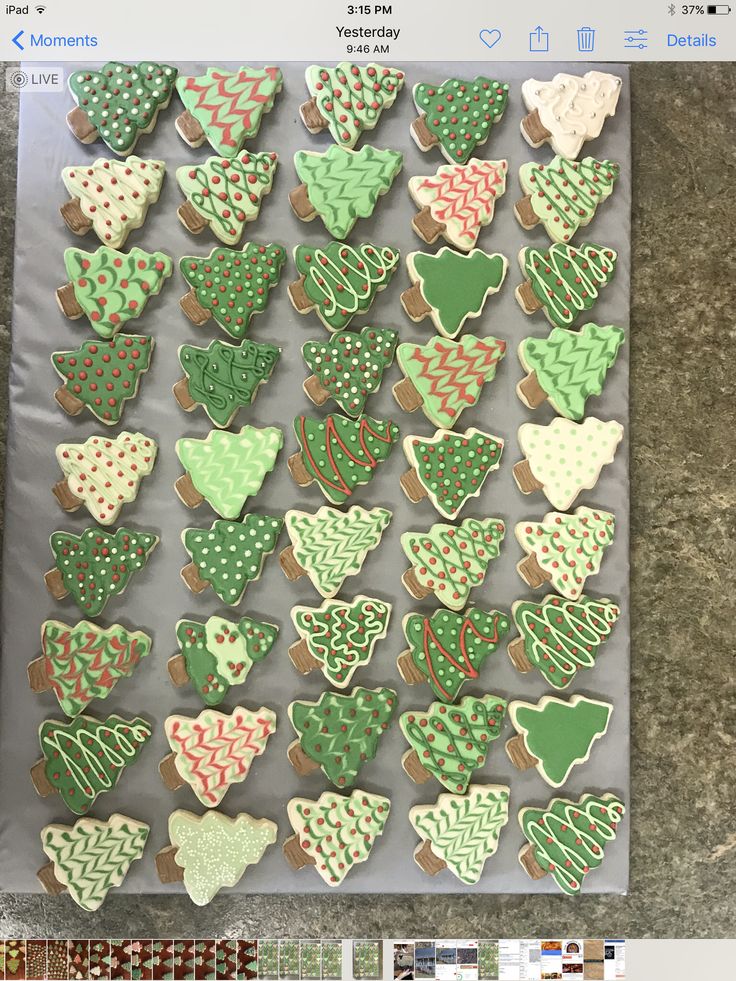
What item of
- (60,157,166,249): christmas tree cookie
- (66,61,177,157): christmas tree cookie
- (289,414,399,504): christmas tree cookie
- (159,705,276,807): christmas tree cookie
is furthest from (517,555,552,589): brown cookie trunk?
(66,61,177,157): christmas tree cookie

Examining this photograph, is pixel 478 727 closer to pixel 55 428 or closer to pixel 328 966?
pixel 328 966

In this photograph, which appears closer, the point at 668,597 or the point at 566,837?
the point at 566,837

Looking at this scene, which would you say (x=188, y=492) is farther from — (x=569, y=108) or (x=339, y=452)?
(x=569, y=108)

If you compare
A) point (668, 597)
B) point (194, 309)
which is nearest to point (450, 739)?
point (668, 597)

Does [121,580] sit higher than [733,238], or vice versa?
[733,238]

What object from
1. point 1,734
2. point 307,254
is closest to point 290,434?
point 307,254

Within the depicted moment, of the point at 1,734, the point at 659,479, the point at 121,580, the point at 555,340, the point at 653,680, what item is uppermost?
the point at 555,340
